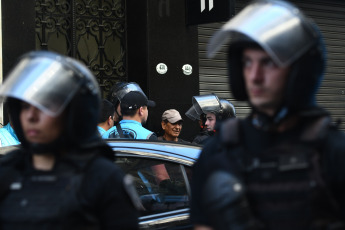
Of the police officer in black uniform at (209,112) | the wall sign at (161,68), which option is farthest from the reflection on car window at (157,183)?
the wall sign at (161,68)

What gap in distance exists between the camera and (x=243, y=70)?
2549mm

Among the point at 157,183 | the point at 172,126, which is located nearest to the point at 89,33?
the point at 172,126

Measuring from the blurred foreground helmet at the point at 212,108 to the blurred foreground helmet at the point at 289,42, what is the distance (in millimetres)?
5340

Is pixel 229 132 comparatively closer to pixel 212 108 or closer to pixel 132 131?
pixel 132 131

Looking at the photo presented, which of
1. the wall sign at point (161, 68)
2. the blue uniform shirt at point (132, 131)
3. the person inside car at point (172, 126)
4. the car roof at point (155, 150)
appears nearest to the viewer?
the car roof at point (155, 150)

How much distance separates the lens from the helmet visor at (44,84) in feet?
8.33

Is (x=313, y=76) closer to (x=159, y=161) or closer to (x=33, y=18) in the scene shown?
(x=159, y=161)

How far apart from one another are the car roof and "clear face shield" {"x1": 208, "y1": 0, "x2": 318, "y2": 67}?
2169 mm

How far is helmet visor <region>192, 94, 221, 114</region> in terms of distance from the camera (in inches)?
316

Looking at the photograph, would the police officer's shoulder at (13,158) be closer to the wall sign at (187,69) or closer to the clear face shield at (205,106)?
the clear face shield at (205,106)

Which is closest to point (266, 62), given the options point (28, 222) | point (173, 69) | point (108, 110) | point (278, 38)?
point (278, 38)

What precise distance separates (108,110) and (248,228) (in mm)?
5284

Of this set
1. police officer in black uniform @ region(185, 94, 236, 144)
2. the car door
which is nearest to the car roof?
the car door

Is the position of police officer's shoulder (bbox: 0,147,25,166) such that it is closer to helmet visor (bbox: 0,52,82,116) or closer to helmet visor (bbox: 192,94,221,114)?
helmet visor (bbox: 0,52,82,116)
